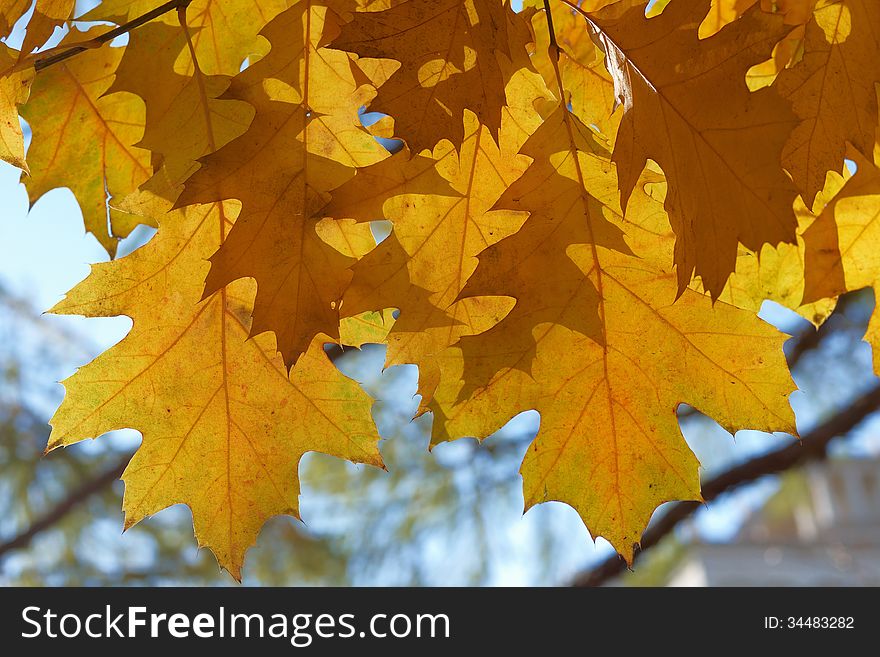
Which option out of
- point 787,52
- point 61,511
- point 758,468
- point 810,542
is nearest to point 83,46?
point 787,52

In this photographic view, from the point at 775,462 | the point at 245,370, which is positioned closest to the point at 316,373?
the point at 245,370

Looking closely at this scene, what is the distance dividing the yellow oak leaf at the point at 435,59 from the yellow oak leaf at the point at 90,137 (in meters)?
0.34

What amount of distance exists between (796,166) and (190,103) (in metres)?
0.50

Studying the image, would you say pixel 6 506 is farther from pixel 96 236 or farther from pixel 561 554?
pixel 96 236

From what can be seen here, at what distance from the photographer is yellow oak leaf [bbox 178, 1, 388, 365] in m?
0.66

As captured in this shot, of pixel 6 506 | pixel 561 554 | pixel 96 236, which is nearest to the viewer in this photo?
pixel 96 236

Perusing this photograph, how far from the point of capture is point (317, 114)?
71 centimetres

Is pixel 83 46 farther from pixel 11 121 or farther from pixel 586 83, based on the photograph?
pixel 586 83

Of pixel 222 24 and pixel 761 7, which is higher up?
pixel 222 24

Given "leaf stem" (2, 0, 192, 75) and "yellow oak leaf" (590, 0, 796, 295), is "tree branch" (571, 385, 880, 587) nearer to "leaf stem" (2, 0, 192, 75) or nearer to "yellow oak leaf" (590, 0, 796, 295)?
"yellow oak leaf" (590, 0, 796, 295)

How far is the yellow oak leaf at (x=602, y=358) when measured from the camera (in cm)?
70

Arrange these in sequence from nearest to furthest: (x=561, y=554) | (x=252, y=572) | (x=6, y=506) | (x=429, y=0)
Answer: (x=429, y=0), (x=6, y=506), (x=561, y=554), (x=252, y=572)

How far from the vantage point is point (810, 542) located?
8.32 metres

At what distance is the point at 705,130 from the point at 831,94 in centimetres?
14
